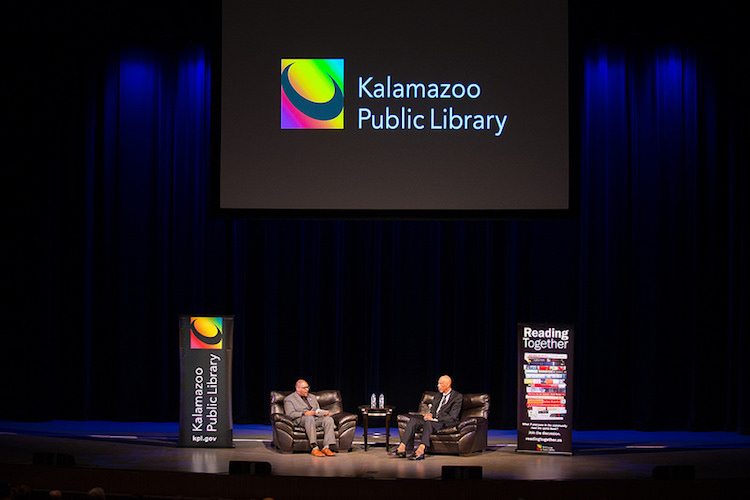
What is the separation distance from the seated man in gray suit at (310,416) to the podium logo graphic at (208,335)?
88 centimetres

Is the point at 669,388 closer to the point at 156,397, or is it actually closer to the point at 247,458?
the point at 247,458

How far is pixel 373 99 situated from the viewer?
866cm

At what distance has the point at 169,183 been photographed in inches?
414

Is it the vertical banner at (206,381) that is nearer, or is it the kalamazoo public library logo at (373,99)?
the vertical banner at (206,381)

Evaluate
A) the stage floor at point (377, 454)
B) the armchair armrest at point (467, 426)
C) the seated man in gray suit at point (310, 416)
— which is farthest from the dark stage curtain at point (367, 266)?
the armchair armrest at point (467, 426)

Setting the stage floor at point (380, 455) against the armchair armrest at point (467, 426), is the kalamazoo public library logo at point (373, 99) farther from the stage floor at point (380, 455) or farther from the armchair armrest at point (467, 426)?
the stage floor at point (380, 455)

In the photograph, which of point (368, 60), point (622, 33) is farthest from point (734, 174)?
point (368, 60)

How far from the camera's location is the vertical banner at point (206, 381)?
8438 millimetres

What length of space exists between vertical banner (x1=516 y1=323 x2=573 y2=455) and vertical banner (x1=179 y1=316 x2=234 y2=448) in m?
2.82

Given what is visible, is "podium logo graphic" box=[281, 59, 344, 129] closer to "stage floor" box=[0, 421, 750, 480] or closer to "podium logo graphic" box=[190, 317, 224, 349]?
"podium logo graphic" box=[190, 317, 224, 349]

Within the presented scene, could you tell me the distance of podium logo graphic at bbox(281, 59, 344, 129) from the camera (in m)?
8.65

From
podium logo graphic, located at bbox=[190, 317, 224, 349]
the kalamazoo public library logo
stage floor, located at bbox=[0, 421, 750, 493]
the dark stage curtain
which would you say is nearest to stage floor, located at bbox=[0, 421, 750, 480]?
stage floor, located at bbox=[0, 421, 750, 493]

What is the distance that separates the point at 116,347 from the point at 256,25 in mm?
4247

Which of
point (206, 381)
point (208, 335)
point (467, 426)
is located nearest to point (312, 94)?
point (208, 335)
